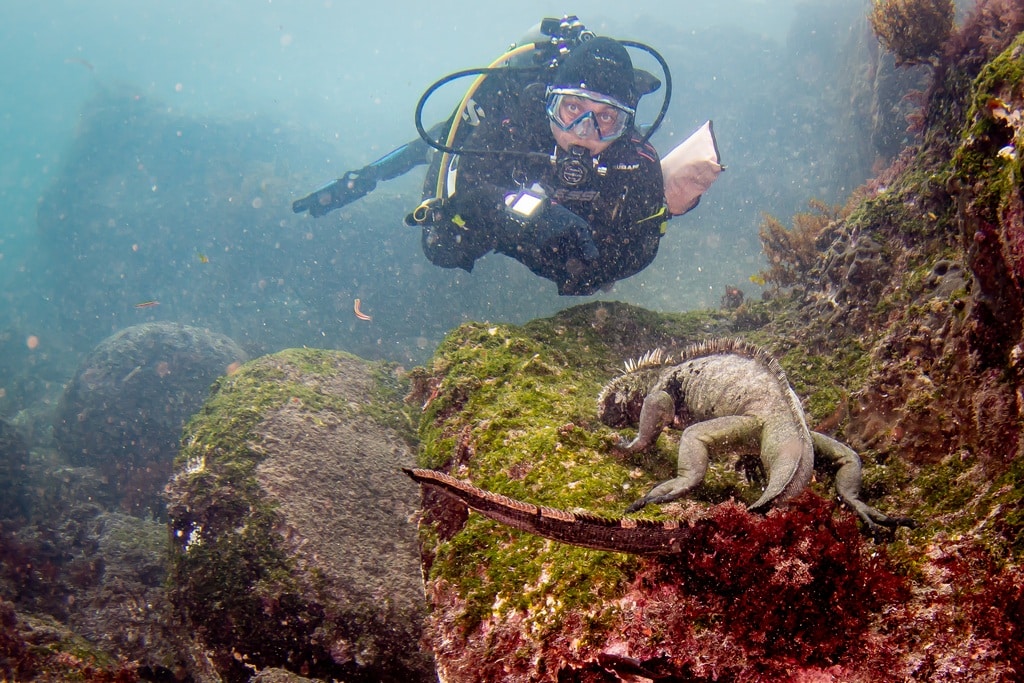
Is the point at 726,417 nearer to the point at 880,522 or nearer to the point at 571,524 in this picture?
the point at 880,522

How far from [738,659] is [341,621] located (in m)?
3.19

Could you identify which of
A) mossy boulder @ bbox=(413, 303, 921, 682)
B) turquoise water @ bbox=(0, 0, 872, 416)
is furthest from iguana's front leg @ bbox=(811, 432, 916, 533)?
turquoise water @ bbox=(0, 0, 872, 416)

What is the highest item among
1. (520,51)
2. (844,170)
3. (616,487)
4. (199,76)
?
(199,76)

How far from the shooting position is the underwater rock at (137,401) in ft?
41.1

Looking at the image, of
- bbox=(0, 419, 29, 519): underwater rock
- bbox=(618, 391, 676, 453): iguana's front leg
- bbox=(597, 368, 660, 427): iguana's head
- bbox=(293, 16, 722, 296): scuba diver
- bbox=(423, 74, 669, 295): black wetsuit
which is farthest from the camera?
bbox=(0, 419, 29, 519): underwater rock

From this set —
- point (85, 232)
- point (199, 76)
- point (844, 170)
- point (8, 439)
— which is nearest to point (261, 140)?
point (85, 232)

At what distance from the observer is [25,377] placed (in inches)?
834

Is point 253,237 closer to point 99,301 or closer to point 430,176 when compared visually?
point 99,301

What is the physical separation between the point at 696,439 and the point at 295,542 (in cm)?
330

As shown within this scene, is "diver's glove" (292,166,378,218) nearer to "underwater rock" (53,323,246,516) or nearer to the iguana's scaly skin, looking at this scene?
"underwater rock" (53,323,246,516)

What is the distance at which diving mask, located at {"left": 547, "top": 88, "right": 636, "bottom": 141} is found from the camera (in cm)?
628

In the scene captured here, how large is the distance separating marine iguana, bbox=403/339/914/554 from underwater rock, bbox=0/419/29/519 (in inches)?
521

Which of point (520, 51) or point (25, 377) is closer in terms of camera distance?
point (520, 51)

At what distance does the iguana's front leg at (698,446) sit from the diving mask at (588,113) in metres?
4.82
